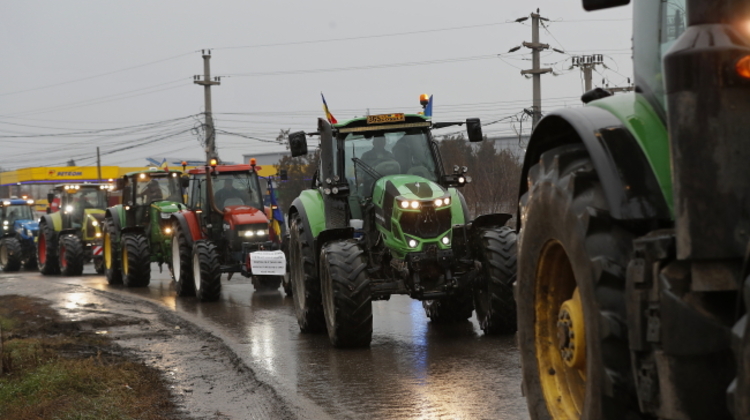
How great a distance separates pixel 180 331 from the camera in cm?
1216

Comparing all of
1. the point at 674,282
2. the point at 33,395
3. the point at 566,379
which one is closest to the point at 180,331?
the point at 33,395

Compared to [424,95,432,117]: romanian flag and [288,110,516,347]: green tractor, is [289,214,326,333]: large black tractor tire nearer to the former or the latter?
[288,110,516,347]: green tractor

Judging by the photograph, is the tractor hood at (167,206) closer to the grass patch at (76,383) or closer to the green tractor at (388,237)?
the grass patch at (76,383)

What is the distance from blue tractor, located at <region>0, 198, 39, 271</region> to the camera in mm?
29609

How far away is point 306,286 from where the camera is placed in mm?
10672

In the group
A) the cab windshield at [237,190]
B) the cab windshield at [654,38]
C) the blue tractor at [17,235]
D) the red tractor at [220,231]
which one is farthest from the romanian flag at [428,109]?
the blue tractor at [17,235]

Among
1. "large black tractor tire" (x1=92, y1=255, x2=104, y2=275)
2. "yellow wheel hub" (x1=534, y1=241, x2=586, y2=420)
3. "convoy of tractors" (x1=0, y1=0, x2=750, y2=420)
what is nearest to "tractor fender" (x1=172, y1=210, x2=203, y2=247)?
"large black tractor tire" (x1=92, y1=255, x2=104, y2=275)

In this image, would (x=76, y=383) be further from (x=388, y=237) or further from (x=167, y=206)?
(x=167, y=206)

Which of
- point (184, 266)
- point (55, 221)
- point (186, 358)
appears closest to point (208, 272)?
point (184, 266)

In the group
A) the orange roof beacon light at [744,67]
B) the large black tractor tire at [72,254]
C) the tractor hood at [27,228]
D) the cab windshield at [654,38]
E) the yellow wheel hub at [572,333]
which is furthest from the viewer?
the tractor hood at [27,228]

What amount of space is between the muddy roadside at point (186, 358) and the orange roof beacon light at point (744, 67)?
4.33m

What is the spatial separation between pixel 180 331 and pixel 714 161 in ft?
32.8

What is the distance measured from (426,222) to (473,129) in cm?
142

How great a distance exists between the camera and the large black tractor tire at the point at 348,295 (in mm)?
9320
